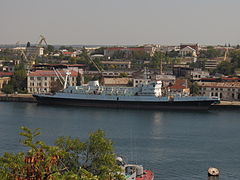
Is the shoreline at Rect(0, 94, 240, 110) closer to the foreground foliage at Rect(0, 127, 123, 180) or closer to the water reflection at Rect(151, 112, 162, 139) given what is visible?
the water reflection at Rect(151, 112, 162, 139)

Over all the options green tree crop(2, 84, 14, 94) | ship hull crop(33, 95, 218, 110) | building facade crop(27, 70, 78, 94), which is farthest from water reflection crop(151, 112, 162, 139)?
green tree crop(2, 84, 14, 94)

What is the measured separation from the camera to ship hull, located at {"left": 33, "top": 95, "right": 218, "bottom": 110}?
25.2m

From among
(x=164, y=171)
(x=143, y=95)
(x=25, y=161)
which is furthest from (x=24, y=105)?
(x=25, y=161)

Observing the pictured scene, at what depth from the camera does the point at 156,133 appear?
1742 cm

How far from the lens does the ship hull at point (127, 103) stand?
993 inches

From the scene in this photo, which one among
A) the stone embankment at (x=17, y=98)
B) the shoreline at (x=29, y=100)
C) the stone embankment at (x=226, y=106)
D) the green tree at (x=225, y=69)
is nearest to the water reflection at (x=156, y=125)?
the stone embankment at (x=226, y=106)

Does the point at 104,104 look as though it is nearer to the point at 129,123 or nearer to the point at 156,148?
the point at 129,123

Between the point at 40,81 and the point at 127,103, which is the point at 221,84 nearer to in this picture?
the point at 127,103

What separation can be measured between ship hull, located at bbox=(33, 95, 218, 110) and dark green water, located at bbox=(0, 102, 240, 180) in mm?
1294

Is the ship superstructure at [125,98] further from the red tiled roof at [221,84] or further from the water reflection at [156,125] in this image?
the red tiled roof at [221,84]

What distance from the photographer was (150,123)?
20.1m

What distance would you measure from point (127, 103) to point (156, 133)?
884 cm

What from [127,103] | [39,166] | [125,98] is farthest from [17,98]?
[39,166]

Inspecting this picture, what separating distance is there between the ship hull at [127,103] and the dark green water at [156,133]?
129cm
